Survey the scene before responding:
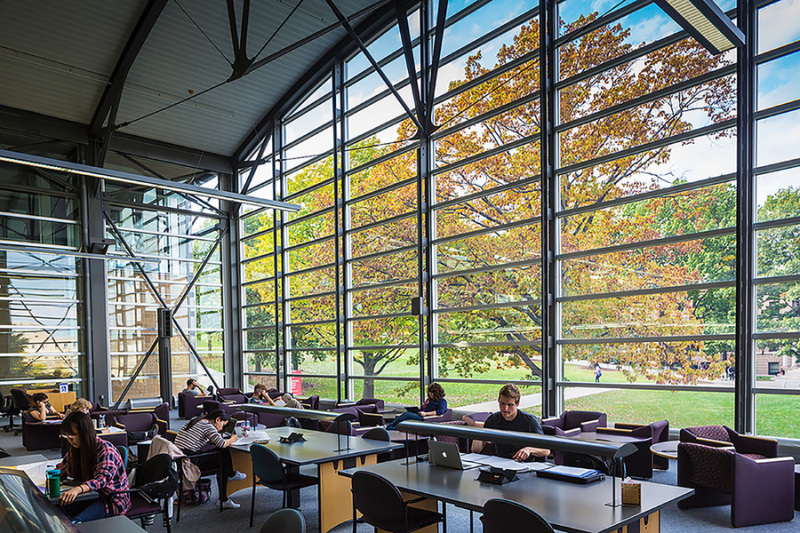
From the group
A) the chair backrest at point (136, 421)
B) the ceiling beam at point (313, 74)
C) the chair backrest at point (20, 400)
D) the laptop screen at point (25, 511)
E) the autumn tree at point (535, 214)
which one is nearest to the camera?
the laptop screen at point (25, 511)

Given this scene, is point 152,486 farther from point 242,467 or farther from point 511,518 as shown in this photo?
point 511,518

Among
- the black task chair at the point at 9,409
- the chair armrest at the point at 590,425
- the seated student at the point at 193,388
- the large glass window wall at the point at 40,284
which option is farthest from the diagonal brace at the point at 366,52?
the black task chair at the point at 9,409

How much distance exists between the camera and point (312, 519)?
5438mm

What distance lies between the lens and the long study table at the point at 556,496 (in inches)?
116

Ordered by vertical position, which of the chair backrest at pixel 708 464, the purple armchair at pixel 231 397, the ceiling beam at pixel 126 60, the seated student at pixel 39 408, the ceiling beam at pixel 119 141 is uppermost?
the ceiling beam at pixel 126 60

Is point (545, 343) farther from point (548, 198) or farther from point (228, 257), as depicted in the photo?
point (228, 257)

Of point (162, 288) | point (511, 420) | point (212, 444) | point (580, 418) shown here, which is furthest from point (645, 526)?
point (162, 288)

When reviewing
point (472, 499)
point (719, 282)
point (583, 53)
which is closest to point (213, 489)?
point (472, 499)

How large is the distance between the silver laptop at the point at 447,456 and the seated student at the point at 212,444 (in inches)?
96.7

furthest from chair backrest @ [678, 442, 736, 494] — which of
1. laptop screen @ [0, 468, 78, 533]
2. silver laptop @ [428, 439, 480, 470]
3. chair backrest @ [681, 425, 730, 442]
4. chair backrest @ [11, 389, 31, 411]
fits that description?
chair backrest @ [11, 389, 31, 411]

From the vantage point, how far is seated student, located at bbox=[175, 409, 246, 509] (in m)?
5.78

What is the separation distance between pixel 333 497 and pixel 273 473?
57cm

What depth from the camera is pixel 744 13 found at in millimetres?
6652

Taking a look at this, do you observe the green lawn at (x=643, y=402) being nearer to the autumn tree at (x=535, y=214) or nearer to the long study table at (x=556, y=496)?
the autumn tree at (x=535, y=214)
